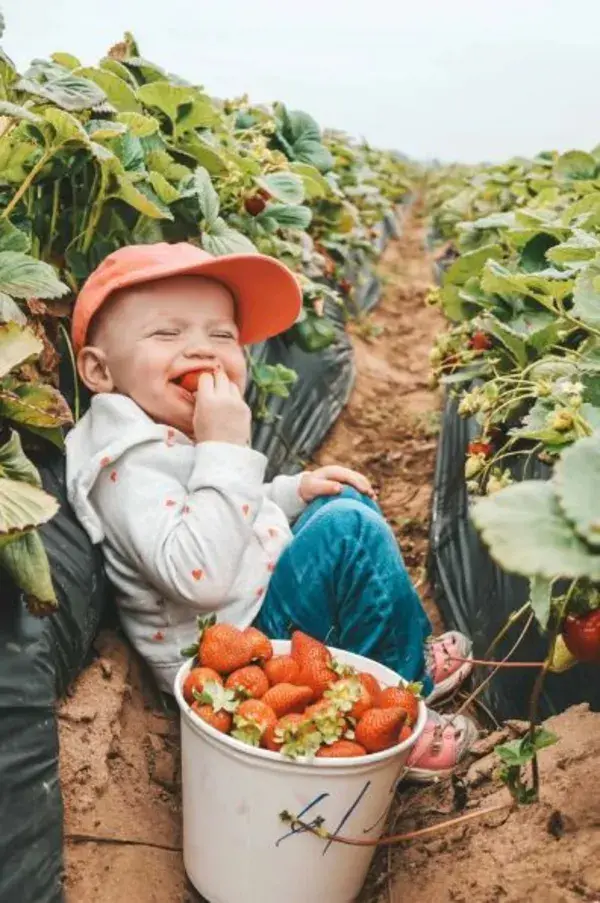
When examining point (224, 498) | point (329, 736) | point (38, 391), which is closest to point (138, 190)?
point (38, 391)

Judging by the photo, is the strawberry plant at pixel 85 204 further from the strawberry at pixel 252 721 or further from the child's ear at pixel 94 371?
the strawberry at pixel 252 721

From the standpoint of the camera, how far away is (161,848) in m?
1.57

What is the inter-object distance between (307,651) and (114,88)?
58.8 inches

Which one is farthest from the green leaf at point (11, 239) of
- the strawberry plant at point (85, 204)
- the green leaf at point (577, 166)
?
the green leaf at point (577, 166)

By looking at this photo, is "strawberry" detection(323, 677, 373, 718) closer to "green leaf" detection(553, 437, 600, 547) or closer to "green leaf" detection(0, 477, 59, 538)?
"green leaf" detection(0, 477, 59, 538)

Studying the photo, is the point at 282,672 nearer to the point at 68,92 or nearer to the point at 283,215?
the point at 68,92

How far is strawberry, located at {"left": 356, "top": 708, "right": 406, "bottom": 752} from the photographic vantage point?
Result: 4.32ft

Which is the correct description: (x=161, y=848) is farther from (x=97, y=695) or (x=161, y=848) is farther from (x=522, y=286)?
(x=522, y=286)

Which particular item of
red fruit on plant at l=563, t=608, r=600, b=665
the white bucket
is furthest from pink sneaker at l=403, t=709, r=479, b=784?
red fruit on plant at l=563, t=608, r=600, b=665

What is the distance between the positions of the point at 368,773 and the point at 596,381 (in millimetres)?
712

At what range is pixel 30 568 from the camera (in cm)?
133

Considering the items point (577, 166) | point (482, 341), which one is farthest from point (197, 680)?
point (577, 166)

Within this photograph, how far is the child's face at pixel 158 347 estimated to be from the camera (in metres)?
1.79

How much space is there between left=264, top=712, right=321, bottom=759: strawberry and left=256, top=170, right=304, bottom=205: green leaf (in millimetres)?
1602
